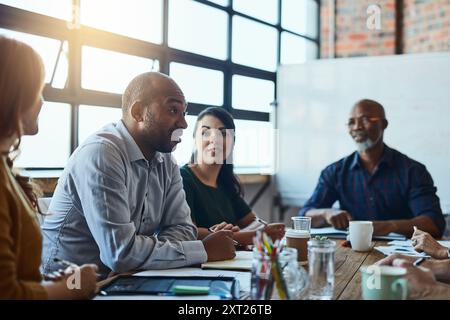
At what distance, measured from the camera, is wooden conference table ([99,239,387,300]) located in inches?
51.2

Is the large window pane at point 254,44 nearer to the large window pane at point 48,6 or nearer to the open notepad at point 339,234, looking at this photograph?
the large window pane at point 48,6

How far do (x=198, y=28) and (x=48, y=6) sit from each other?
4.83 ft

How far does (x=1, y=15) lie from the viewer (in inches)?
102

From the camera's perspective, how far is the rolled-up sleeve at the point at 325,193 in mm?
3041

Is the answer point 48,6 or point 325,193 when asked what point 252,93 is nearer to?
point 325,193

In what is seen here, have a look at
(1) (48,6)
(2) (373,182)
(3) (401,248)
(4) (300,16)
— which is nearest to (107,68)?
(1) (48,6)

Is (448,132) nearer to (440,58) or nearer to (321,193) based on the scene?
(440,58)

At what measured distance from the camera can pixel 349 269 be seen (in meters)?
1.61

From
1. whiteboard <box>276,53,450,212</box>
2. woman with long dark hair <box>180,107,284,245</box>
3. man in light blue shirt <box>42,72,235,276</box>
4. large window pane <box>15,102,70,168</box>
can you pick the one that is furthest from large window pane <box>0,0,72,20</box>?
whiteboard <box>276,53,450,212</box>

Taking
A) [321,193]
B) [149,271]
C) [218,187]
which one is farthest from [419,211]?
[149,271]

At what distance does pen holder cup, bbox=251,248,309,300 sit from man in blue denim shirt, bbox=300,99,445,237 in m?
1.51

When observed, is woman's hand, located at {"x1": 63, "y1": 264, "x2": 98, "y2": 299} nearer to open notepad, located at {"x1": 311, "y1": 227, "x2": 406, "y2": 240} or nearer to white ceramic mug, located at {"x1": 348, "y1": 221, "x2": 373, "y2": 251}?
white ceramic mug, located at {"x1": 348, "y1": 221, "x2": 373, "y2": 251}

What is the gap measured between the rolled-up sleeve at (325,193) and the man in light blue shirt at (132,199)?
119 centimetres

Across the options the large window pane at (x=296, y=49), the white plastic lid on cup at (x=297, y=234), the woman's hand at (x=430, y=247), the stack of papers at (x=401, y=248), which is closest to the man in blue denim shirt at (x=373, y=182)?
the stack of papers at (x=401, y=248)
